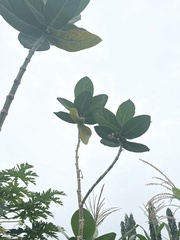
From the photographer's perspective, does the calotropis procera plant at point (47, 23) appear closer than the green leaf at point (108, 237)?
Yes

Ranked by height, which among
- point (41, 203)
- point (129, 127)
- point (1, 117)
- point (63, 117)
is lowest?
point (41, 203)

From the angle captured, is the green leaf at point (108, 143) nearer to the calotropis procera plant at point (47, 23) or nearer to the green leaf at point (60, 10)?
the calotropis procera plant at point (47, 23)

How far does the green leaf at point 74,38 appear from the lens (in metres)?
1.93

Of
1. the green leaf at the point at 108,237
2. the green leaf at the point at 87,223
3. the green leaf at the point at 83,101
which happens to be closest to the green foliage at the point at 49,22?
the green leaf at the point at 83,101

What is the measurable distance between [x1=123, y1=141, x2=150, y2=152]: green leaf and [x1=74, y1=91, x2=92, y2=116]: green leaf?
334 mm

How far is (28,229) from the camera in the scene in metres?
1.25

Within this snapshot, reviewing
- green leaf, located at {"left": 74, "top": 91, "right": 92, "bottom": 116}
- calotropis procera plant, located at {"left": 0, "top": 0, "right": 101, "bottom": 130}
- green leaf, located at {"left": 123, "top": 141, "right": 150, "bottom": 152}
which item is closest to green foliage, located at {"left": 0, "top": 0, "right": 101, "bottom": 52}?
calotropis procera plant, located at {"left": 0, "top": 0, "right": 101, "bottom": 130}

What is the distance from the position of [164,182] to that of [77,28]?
1559 mm

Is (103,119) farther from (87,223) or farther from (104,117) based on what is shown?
(87,223)

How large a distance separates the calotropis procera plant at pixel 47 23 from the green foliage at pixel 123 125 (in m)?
0.44

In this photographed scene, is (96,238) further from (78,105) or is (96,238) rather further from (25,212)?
(25,212)

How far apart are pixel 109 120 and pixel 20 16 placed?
31.7 inches

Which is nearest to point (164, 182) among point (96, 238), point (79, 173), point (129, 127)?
point (96, 238)

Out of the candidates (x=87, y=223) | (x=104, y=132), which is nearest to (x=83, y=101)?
(x=104, y=132)
